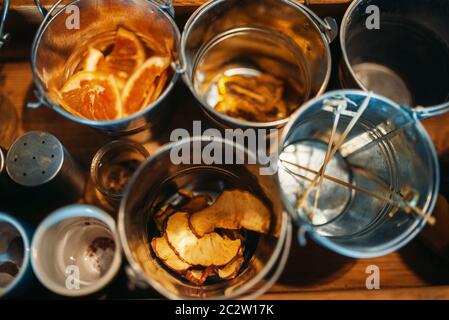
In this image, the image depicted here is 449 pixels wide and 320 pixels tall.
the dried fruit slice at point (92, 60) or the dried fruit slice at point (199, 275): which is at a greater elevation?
the dried fruit slice at point (92, 60)

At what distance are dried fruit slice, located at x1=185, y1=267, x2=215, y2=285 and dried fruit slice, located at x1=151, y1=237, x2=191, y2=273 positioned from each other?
1cm

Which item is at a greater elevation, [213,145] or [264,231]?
[213,145]

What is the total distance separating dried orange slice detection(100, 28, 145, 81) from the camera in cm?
79

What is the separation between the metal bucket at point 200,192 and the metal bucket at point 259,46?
10 centimetres

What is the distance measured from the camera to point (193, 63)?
78cm

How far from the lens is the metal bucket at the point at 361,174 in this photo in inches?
24.2

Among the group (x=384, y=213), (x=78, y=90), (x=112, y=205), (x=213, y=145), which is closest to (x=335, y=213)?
(x=384, y=213)

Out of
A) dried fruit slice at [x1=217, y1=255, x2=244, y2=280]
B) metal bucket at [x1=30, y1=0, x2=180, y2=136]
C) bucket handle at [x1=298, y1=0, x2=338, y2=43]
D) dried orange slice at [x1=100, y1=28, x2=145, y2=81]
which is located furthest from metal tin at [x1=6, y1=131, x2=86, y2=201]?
bucket handle at [x1=298, y1=0, x2=338, y2=43]

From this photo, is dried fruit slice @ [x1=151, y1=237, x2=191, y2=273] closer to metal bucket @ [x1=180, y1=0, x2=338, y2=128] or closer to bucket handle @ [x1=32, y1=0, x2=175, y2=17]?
metal bucket @ [x1=180, y1=0, x2=338, y2=128]

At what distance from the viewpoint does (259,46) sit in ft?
2.74

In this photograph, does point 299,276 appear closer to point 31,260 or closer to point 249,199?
point 249,199

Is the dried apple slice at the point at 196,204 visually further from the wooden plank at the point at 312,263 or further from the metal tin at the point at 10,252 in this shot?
the metal tin at the point at 10,252

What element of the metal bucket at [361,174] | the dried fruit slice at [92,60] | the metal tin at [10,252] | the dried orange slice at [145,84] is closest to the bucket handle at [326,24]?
the metal bucket at [361,174]
